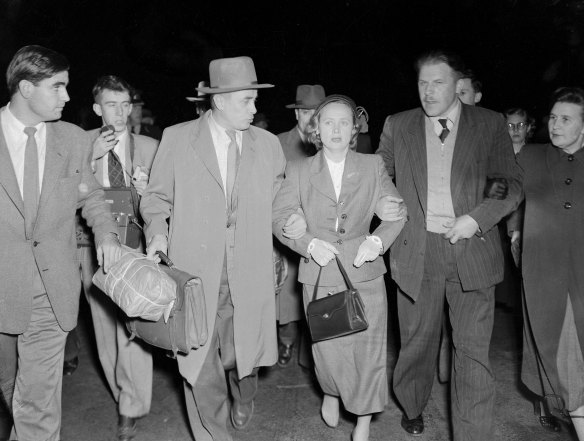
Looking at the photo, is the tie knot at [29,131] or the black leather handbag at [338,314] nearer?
the black leather handbag at [338,314]

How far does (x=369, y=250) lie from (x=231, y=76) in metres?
1.32

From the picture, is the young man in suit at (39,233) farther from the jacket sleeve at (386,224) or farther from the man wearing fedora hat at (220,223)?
the jacket sleeve at (386,224)

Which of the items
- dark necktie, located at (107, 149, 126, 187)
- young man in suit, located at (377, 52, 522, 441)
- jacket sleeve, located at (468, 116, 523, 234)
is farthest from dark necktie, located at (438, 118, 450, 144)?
dark necktie, located at (107, 149, 126, 187)

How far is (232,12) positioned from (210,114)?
9.62 m

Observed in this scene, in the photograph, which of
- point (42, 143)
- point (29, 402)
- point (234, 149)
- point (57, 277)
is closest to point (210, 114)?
point (234, 149)

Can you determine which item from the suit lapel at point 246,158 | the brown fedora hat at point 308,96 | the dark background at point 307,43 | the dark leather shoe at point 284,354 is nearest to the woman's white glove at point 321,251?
the suit lapel at point 246,158

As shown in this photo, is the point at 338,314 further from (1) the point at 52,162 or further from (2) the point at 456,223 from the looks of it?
(1) the point at 52,162

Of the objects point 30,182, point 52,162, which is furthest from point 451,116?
point 30,182

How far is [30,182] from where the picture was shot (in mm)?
2900

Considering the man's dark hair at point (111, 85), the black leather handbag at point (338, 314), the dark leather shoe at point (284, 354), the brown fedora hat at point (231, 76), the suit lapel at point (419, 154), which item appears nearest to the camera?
the black leather handbag at point (338, 314)

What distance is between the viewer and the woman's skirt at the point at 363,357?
3188mm

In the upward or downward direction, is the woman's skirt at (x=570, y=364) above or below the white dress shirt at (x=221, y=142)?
below

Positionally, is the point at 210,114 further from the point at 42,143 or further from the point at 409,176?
the point at 409,176

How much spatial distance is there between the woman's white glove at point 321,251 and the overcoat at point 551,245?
1295 millimetres
